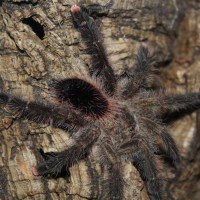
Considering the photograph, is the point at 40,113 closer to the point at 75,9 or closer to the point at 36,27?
the point at 36,27

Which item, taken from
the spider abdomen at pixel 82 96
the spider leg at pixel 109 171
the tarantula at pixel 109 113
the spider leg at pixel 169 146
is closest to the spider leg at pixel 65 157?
the tarantula at pixel 109 113

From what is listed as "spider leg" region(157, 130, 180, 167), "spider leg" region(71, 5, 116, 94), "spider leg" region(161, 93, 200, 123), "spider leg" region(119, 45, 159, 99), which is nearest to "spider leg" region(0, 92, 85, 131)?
"spider leg" region(71, 5, 116, 94)

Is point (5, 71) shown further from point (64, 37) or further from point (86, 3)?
point (86, 3)

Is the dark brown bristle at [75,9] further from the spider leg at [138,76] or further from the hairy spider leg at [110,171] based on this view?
the hairy spider leg at [110,171]

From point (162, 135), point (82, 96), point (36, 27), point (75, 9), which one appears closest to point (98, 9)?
point (75, 9)

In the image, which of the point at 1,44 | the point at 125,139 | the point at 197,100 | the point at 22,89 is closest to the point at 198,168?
the point at 197,100
